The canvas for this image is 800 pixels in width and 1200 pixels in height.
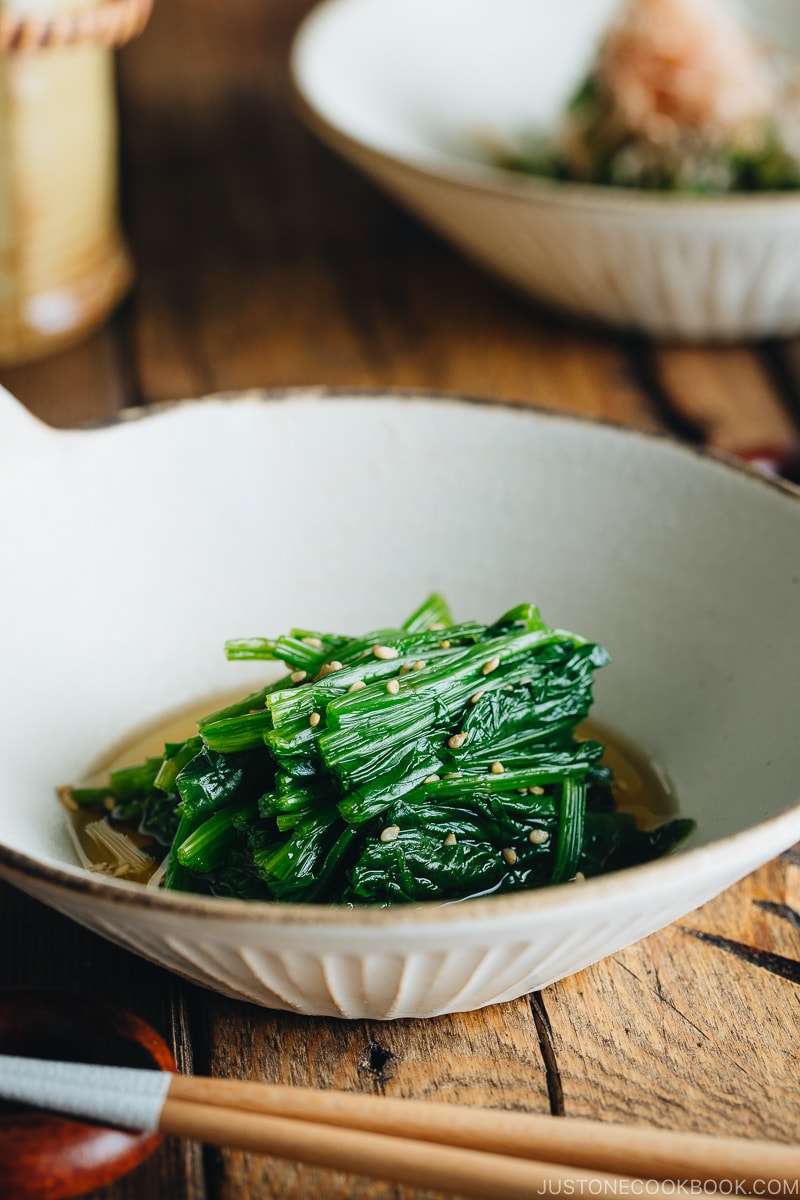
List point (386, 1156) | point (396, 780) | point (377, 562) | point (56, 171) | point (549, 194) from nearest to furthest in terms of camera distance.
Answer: point (386, 1156) < point (396, 780) < point (377, 562) < point (549, 194) < point (56, 171)

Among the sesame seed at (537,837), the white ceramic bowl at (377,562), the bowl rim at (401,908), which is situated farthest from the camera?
the white ceramic bowl at (377,562)

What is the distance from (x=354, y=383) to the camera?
2363mm

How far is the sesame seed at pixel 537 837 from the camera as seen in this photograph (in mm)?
1239

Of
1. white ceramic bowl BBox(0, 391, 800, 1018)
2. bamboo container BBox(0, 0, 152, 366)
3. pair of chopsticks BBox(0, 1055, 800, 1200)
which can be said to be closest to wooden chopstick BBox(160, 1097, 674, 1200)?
pair of chopsticks BBox(0, 1055, 800, 1200)

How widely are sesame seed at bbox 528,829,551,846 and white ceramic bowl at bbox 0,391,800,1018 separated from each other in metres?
0.16

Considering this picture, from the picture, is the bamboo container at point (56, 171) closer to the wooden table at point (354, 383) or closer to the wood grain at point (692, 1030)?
the wooden table at point (354, 383)

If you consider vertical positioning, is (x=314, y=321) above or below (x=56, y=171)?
below

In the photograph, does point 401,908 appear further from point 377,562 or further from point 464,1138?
point 377,562

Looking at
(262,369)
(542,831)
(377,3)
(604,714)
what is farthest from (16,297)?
(542,831)

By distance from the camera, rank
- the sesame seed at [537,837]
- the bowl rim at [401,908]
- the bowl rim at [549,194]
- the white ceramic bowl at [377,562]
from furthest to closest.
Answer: the bowl rim at [549,194] → the white ceramic bowl at [377,562] → the sesame seed at [537,837] → the bowl rim at [401,908]

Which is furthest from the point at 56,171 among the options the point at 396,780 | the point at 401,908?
the point at 401,908

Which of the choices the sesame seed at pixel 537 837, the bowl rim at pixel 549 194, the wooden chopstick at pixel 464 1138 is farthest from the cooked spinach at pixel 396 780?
the bowl rim at pixel 549 194

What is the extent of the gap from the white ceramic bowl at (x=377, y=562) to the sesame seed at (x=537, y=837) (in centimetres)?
16

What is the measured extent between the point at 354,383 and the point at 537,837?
1302 mm
